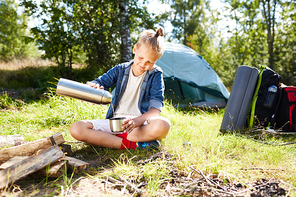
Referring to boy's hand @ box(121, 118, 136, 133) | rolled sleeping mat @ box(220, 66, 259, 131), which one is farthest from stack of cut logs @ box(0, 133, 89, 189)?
rolled sleeping mat @ box(220, 66, 259, 131)

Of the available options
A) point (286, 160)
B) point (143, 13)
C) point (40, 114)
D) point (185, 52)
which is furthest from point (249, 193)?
point (143, 13)

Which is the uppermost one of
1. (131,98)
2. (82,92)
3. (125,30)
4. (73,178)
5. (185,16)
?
(185,16)

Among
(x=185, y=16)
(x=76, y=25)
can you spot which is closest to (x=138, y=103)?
(x=76, y=25)

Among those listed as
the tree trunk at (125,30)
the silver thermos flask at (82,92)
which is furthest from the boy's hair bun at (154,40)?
the tree trunk at (125,30)

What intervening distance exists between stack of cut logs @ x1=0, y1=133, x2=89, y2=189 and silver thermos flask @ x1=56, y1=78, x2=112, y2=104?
40 cm

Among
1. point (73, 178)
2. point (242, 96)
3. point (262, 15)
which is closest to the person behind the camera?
point (73, 178)

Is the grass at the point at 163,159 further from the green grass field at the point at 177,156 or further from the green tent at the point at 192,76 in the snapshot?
the green tent at the point at 192,76

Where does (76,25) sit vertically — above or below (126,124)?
above

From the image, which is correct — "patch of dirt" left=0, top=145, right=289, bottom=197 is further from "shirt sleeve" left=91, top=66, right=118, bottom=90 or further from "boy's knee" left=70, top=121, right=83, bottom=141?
"shirt sleeve" left=91, top=66, right=118, bottom=90

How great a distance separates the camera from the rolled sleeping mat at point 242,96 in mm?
3094

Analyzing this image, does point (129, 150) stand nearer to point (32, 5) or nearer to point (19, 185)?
point (19, 185)

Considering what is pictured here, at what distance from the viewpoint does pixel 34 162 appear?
1429 millimetres

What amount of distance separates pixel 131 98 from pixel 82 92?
66 cm

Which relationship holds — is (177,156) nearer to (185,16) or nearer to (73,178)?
(73,178)
